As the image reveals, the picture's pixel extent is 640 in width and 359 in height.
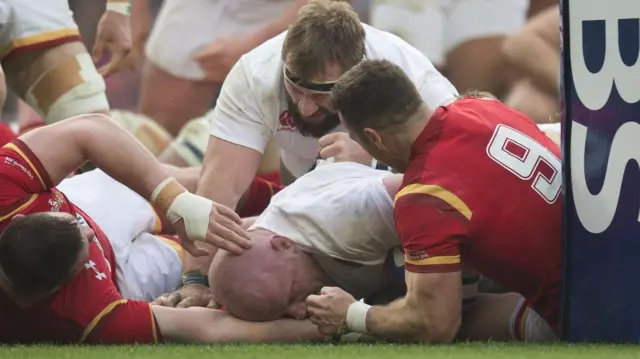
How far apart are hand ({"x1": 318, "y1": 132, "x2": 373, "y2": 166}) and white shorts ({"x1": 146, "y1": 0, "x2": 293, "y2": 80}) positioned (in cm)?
329

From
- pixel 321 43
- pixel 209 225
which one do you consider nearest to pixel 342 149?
pixel 321 43

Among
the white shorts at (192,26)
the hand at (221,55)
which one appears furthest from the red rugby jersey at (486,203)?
the hand at (221,55)

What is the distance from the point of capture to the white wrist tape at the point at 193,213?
4113 millimetres

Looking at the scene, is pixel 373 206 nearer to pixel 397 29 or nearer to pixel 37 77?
pixel 37 77

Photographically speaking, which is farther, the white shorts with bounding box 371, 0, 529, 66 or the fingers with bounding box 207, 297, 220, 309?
the white shorts with bounding box 371, 0, 529, 66

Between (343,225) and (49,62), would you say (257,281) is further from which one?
(49,62)

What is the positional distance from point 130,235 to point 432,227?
61.6 inches

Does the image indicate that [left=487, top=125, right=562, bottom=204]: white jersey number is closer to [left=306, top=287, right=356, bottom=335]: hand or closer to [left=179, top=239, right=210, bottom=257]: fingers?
[left=306, top=287, right=356, bottom=335]: hand

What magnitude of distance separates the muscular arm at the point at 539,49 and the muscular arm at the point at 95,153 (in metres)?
3.54

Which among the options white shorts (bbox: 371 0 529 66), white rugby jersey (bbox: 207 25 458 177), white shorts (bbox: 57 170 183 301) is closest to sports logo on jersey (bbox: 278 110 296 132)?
white rugby jersey (bbox: 207 25 458 177)

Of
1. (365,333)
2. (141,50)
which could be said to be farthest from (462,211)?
(141,50)

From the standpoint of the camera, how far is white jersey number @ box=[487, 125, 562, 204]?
379 centimetres

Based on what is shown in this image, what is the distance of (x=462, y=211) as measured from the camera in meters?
3.68

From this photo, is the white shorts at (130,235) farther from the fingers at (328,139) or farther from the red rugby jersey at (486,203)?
the red rugby jersey at (486,203)
